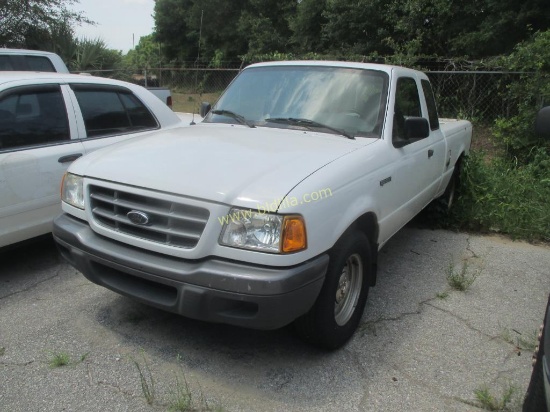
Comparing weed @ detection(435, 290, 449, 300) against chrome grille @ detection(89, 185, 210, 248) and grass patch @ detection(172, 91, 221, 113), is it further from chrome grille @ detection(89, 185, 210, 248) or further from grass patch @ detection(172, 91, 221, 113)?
grass patch @ detection(172, 91, 221, 113)

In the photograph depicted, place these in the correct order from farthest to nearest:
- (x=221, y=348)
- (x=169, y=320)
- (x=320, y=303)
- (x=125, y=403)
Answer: (x=169, y=320)
(x=221, y=348)
(x=320, y=303)
(x=125, y=403)

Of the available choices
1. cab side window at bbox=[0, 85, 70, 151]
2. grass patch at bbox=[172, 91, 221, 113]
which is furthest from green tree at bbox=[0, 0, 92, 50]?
cab side window at bbox=[0, 85, 70, 151]

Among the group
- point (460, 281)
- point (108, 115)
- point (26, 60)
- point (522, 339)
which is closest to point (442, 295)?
point (460, 281)

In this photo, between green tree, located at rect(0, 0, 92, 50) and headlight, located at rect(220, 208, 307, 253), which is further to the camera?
green tree, located at rect(0, 0, 92, 50)

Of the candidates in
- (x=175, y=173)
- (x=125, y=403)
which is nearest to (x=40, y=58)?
(x=175, y=173)

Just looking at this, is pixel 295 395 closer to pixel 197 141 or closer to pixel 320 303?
pixel 320 303

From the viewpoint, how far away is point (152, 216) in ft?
8.63

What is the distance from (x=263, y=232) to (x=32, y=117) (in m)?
2.64

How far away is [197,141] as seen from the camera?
318cm

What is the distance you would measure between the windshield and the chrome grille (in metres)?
1.32

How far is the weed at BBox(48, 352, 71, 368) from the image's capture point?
9.17 ft

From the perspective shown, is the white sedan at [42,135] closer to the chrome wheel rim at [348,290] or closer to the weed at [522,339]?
the chrome wheel rim at [348,290]

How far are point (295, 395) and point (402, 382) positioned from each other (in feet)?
2.10

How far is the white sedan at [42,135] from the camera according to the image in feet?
12.2
